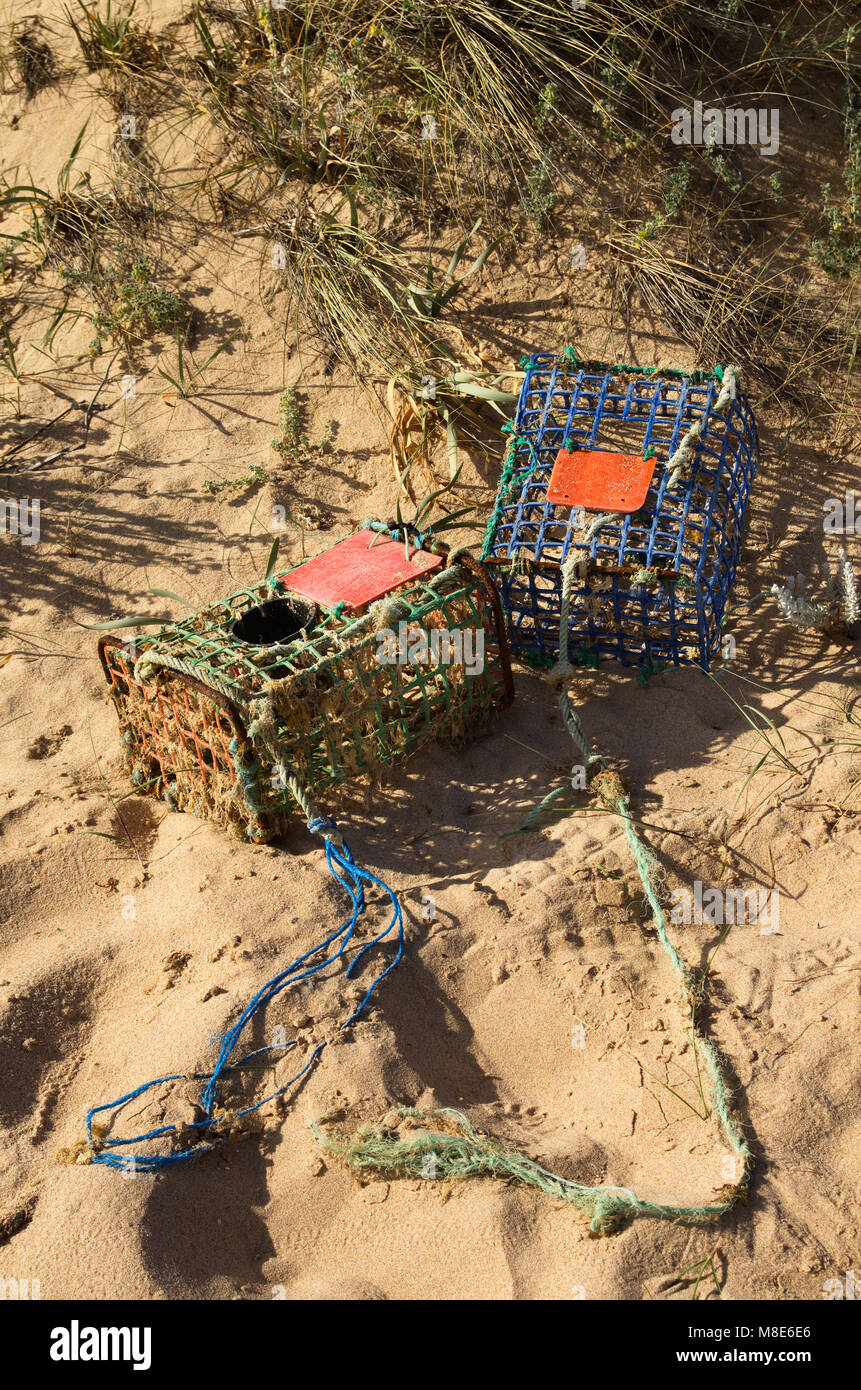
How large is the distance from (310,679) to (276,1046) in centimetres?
90

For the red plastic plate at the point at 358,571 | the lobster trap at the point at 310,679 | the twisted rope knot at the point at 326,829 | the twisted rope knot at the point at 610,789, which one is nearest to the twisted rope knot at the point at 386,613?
the lobster trap at the point at 310,679

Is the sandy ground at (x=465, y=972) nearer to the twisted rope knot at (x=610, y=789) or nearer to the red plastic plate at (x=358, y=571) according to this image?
the twisted rope knot at (x=610, y=789)

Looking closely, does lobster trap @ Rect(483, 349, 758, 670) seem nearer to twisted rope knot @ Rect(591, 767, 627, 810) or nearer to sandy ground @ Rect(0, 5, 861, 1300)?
sandy ground @ Rect(0, 5, 861, 1300)

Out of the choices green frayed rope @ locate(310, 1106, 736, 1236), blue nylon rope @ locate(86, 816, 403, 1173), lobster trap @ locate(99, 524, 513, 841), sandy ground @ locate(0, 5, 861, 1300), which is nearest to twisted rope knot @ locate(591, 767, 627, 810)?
sandy ground @ locate(0, 5, 861, 1300)

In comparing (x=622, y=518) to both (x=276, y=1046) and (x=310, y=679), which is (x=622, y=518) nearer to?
(x=310, y=679)

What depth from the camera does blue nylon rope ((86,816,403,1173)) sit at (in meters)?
2.73

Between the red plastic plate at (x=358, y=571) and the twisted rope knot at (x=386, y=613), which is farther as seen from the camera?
the red plastic plate at (x=358, y=571)

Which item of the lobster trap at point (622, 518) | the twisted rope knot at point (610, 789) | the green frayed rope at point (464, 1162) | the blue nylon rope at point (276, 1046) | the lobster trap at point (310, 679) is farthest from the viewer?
the lobster trap at point (622, 518)

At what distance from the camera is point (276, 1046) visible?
293 cm

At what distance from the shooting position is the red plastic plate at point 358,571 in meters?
3.46

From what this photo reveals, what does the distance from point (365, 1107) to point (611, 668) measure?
169 cm

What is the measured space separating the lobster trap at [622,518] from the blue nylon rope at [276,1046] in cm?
102

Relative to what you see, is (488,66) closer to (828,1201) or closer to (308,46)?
(308,46)

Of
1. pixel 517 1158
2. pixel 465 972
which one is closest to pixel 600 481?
pixel 465 972
